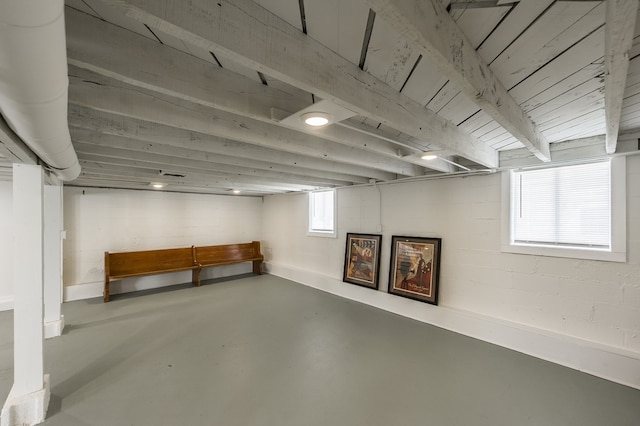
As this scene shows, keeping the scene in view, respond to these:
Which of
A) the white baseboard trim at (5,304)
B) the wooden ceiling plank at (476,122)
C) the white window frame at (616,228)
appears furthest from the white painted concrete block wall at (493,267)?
the white baseboard trim at (5,304)

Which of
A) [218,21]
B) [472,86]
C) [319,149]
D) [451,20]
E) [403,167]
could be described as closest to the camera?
[218,21]

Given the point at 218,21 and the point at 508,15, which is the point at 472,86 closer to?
the point at 508,15

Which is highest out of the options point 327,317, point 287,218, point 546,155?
point 546,155

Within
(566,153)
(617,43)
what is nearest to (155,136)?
(617,43)

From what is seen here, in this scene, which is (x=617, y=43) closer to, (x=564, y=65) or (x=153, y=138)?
(x=564, y=65)

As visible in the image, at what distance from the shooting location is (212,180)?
3920 millimetres

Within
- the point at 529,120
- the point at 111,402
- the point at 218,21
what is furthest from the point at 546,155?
the point at 111,402

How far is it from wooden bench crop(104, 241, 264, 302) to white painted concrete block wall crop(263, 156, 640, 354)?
7.42 feet

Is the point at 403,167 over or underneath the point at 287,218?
over

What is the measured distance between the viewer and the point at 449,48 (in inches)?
35.8

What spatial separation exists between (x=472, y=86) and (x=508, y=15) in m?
0.23

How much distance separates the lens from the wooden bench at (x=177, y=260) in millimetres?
4535

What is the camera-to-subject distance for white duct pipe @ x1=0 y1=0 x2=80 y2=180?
457mm

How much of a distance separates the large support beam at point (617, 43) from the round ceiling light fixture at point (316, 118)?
1012 millimetres
